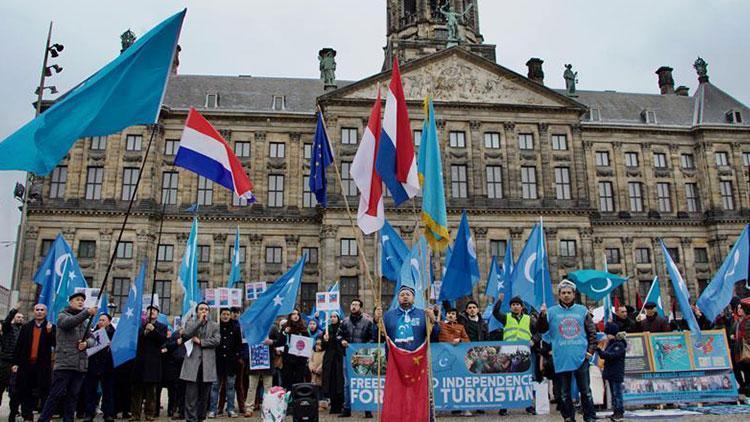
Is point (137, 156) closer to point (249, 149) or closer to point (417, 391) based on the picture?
point (249, 149)

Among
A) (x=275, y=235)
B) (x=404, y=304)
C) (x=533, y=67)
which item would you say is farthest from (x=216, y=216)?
(x=404, y=304)

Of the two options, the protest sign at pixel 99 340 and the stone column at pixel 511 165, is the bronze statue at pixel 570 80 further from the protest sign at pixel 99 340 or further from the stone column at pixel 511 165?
the protest sign at pixel 99 340

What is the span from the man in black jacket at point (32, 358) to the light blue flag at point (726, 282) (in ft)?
48.4

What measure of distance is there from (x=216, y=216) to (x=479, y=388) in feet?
96.8

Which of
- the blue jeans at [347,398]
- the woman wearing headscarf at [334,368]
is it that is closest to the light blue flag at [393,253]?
the woman wearing headscarf at [334,368]

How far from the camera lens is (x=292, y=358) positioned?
44.9ft

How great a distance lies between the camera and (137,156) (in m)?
39.2

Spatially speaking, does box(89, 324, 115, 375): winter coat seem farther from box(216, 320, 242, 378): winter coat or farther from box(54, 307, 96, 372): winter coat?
box(216, 320, 242, 378): winter coat

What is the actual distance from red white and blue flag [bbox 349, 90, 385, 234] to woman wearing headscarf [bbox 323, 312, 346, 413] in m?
4.08

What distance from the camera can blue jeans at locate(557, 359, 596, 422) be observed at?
9219mm

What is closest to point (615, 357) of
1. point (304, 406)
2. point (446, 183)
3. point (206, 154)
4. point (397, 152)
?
point (397, 152)

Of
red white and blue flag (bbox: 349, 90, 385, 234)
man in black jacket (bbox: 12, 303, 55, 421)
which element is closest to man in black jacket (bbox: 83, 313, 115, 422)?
man in black jacket (bbox: 12, 303, 55, 421)

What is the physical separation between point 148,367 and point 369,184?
6335 millimetres

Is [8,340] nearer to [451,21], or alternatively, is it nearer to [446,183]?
[446,183]
